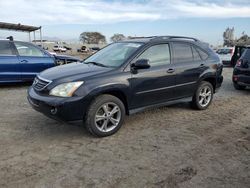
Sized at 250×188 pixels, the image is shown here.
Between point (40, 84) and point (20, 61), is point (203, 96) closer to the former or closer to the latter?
point (40, 84)

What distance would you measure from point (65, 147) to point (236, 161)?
2494mm

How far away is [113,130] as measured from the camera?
559 centimetres

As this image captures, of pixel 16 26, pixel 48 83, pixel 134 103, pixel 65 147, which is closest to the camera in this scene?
pixel 65 147

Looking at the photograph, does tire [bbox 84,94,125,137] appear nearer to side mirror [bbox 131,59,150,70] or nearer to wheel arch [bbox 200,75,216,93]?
side mirror [bbox 131,59,150,70]

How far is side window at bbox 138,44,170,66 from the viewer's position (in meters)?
6.17

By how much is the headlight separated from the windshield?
0.98m

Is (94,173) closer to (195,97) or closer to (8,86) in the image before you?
(195,97)

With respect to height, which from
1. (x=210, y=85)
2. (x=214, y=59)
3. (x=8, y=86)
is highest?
(x=214, y=59)

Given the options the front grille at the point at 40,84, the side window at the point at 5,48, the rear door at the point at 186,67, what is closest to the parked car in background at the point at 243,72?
the rear door at the point at 186,67

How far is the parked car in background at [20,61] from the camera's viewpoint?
31.8ft

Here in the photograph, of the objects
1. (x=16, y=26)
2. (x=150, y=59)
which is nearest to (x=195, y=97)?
(x=150, y=59)

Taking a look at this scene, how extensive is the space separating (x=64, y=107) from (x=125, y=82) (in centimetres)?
120

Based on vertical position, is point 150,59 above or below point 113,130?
above

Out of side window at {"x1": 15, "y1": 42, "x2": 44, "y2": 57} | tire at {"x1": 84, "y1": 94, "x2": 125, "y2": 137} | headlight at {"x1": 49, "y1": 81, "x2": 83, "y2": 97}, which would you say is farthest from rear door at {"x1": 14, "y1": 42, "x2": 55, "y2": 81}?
tire at {"x1": 84, "y1": 94, "x2": 125, "y2": 137}
